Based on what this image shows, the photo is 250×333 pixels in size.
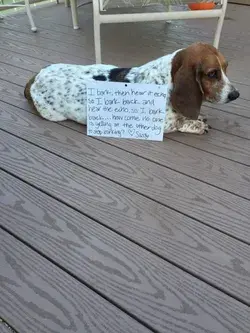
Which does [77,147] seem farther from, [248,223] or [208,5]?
[208,5]

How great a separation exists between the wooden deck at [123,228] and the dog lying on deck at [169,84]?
97mm

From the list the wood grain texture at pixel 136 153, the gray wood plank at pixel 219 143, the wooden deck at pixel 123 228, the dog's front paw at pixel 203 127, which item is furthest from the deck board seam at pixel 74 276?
the dog's front paw at pixel 203 127

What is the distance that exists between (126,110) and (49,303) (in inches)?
43.2

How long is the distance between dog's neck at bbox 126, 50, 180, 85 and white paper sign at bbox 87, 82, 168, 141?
3.3 inches

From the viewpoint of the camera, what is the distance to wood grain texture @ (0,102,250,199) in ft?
5.58

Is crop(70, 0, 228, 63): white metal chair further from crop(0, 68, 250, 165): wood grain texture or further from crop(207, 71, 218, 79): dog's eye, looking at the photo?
crop(207, 71, 218, 79): dog's eye

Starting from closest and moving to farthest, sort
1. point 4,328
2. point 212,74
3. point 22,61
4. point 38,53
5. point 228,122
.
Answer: point 4,328 → point 212,74 → point 228,122 → point 22,61 → point 38,53

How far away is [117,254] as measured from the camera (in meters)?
1.34

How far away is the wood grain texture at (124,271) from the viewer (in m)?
1.14

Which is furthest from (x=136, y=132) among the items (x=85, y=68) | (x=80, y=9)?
(x=80, y=9)

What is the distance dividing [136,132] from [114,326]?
1.09 meters

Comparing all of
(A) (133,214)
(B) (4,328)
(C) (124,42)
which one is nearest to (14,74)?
(C) (124,42)

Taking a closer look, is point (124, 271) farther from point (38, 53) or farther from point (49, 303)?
point (38, 53)

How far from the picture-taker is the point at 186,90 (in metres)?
1.80
